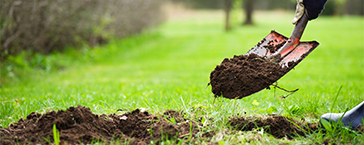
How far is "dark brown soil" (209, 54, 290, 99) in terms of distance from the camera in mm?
2855

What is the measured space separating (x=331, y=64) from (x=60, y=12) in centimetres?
845

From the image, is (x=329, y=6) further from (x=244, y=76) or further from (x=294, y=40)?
(x=244, y=76)

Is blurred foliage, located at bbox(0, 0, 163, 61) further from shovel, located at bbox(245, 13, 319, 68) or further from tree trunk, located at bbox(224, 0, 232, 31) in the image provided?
tree trunk, located at bbox(224, 0, 232, 31)

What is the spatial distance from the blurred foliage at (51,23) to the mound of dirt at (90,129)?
4.89 m

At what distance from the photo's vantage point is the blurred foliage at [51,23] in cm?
764

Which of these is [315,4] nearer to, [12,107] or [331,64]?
[12,107]

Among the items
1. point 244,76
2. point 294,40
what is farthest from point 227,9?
point 244,76

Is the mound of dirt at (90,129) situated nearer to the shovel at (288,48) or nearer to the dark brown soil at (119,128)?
the dark brown soil at (119,128)

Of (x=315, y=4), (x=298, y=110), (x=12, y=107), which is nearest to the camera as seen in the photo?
(x=315, y=4)

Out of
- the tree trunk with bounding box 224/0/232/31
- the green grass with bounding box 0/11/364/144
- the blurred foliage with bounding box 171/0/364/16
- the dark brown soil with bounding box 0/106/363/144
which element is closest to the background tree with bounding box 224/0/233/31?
the tree trunk with bounding box 224/0/232/31

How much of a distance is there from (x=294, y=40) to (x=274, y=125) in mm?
944

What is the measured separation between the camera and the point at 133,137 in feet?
8.65

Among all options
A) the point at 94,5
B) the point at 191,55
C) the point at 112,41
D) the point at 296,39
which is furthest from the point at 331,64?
the point at 112,41

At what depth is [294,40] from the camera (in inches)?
126
